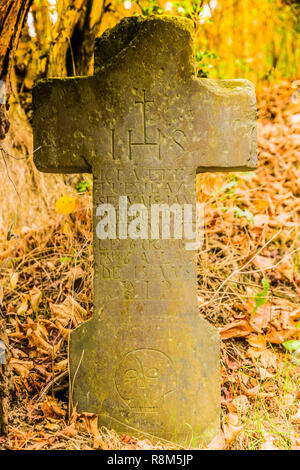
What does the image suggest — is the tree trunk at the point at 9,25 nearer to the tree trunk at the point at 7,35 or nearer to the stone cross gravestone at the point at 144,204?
the tree trunk at the point at 7,35

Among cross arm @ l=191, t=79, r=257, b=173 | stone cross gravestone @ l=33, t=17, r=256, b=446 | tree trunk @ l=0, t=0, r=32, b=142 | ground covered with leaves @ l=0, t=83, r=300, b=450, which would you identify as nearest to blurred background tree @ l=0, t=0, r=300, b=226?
tree trunk @ l=0, t=0, r=32, b=142

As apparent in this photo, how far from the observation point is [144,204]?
102 inches

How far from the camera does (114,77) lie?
254cm

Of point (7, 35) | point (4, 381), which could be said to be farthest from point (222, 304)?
point (7, 35)

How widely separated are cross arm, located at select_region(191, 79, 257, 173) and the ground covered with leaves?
3.37ft

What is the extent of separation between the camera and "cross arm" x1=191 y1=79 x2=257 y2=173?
254 cm

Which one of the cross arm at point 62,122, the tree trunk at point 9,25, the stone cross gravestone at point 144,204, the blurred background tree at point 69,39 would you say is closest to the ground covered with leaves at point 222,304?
the stone cross gravestone at point 144,204

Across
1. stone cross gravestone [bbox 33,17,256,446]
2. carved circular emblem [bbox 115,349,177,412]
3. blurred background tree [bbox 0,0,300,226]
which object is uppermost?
blurred background tree [bbox 0,0,300,226]

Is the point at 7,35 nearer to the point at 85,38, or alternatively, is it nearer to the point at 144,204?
the point at 144,204

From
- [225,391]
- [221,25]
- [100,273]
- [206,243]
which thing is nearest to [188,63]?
[100,273]

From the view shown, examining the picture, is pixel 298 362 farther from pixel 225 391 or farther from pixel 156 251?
pixel 156 251

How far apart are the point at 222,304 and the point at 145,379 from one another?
0.98 metres

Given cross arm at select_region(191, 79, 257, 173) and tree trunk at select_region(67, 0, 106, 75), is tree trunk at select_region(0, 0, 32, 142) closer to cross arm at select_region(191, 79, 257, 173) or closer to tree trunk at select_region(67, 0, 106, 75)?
cross arm at select_region(191, 79, 257, 173)
